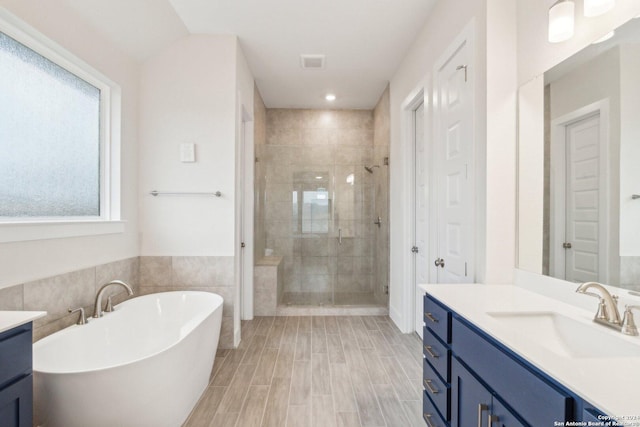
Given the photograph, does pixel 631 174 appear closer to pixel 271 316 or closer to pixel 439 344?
pixel 439 344

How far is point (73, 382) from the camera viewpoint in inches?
52.2

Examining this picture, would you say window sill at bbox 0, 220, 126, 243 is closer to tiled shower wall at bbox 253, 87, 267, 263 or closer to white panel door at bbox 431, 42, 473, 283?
tiled shower wall at bbox 253, 87, 267, 263

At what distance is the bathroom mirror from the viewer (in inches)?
42.9

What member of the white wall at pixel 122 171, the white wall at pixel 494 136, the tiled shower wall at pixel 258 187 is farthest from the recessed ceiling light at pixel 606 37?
the tiled shower wall at pixel 258 187

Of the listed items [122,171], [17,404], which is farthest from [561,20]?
[122,171]

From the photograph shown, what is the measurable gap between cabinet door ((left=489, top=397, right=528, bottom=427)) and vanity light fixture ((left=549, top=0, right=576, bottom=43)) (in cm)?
149

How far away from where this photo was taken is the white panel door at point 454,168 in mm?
1866

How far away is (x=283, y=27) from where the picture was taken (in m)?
2.66

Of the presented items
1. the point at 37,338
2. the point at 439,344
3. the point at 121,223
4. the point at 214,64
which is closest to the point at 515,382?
the point at 439,344

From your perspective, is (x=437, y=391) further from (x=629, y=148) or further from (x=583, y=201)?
(x=629, y=148)

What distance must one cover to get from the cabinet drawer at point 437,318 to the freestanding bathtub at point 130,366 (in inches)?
50.8

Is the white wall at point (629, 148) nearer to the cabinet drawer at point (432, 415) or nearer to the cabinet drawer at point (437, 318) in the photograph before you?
the cabinet drawer at point (437, 318)

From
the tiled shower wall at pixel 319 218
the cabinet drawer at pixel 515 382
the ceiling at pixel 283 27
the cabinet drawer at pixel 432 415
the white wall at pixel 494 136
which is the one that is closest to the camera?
the cabinet drawer at pixel 515 382

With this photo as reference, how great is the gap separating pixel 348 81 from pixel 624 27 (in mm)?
2846
